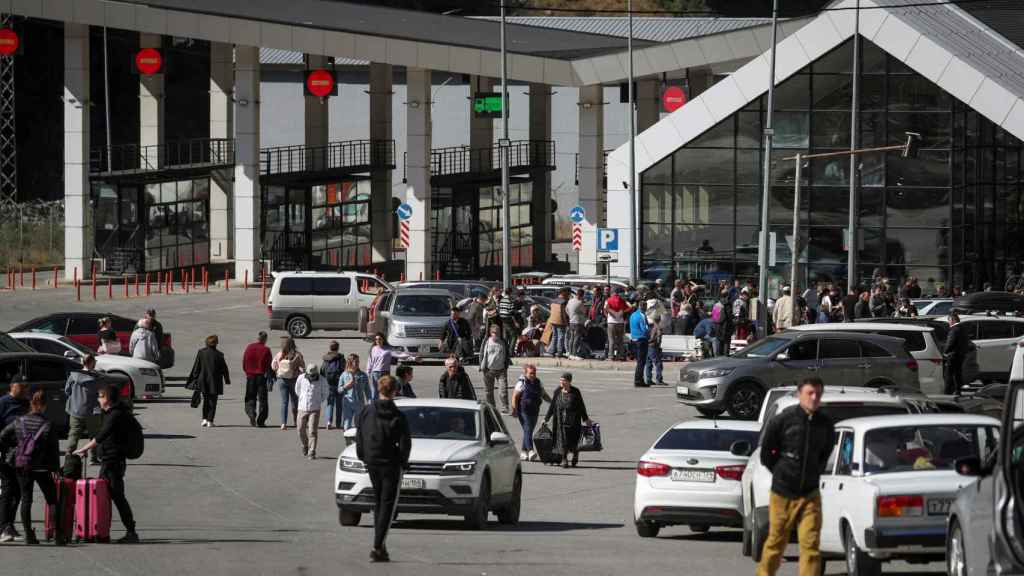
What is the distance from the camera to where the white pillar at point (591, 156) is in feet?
221

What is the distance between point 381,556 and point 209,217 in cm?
5364

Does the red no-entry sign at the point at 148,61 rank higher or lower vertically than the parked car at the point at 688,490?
higher

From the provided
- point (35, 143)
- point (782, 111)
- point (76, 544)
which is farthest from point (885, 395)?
point (35, 143)

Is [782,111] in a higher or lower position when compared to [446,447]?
higher

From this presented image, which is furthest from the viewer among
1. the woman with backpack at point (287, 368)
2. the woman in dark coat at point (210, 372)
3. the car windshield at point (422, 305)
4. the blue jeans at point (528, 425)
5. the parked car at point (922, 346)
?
the car windshield at point (422, 305)

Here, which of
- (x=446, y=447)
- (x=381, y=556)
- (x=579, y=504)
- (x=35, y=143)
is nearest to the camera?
(x=381, y=556)

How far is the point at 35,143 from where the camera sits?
306 feet

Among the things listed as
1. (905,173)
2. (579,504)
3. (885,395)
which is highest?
(905,173)

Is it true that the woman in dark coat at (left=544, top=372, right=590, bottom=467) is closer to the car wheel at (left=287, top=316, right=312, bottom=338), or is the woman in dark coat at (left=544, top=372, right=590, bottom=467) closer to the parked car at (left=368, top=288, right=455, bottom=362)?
the parked car at (left=368, top=288, right=455, bottom=362)

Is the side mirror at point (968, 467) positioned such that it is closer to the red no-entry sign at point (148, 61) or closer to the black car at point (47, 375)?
the black car at point (47, 375)

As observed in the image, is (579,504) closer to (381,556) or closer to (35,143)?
(381,556)

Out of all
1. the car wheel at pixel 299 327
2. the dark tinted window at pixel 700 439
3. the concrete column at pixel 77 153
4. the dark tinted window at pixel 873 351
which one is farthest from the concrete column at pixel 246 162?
the dark tinted window at pixel 700 439

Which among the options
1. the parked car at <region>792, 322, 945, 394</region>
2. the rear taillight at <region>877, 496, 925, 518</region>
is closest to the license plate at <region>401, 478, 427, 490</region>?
the rear taillight at <region>877, 496, 925, 518</region>

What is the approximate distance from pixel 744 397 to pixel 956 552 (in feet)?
61.9
